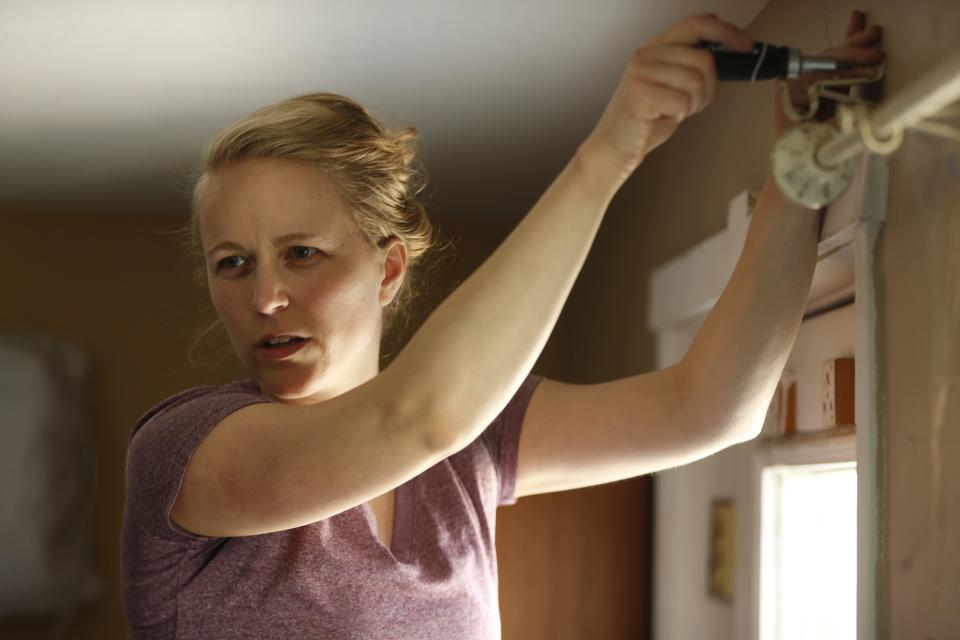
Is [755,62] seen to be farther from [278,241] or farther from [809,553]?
[809,553]

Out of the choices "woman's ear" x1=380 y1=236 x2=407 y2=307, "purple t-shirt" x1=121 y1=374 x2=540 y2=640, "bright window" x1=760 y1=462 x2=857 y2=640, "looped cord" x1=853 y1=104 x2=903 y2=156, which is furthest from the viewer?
"bright window" x1=760 y1=462 x2=857 y2=640

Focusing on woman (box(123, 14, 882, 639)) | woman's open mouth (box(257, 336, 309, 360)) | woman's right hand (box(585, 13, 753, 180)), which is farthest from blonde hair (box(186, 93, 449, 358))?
woman's right hand (box(585, 13, 753, 180))

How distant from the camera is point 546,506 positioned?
67.0 inches

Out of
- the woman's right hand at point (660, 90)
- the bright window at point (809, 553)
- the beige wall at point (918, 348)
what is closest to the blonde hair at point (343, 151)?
the woman's right hand at point (660, 90)

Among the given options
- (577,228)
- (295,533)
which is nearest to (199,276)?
(295,533)

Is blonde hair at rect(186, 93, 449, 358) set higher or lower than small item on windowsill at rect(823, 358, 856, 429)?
higher

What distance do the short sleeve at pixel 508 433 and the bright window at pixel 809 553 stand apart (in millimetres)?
351

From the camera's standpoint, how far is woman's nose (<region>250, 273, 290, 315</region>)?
0.82m

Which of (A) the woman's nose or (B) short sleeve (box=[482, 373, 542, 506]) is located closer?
(A) the woman's nose

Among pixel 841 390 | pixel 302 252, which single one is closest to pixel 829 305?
pixel 841 390

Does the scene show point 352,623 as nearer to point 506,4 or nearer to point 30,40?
point 506,4

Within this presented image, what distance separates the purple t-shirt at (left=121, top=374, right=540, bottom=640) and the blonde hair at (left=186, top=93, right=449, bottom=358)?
18 centimetres

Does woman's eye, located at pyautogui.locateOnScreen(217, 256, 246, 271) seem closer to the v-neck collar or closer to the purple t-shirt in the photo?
the purple t-shirt

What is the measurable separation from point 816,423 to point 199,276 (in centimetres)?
64
